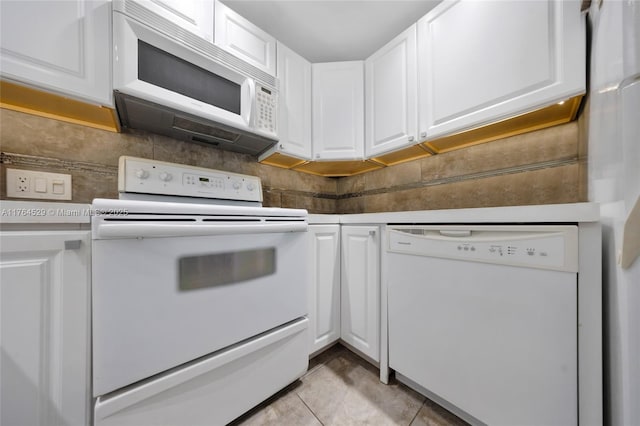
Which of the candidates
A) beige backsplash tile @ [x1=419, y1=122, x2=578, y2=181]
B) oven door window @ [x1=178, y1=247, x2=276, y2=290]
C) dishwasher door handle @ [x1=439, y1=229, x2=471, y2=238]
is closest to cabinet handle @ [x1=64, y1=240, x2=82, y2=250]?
oven door window @ [x1=178, y1=247, x2=276, y2=290]

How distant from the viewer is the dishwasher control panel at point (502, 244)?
0.60m

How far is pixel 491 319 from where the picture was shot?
0.72 metres

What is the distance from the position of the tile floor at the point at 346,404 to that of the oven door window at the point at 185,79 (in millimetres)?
1421

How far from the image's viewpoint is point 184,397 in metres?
0.71

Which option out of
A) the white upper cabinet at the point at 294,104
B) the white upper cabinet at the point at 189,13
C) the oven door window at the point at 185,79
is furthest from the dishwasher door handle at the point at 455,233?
the white upper cabinet at the point at 189,13

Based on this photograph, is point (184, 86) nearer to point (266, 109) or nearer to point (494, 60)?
point (266, 109)

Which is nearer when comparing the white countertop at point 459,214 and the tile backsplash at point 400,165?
the white countertop at point 459,214

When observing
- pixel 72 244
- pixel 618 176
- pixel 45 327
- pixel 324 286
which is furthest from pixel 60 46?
pixel 618 176

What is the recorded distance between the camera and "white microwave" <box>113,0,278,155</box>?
821mm

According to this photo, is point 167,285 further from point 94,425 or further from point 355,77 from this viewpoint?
point 355,77

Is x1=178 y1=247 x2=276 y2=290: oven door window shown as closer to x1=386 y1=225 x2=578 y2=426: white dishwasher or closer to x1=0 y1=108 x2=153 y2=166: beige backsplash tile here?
x1=386 y1=225 x2=578 y2=426: white dishwasher

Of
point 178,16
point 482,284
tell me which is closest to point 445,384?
point 482,284

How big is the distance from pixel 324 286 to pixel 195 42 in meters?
1.34

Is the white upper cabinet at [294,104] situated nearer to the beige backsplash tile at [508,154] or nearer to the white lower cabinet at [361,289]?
the white lower cabinet at [361,289]
